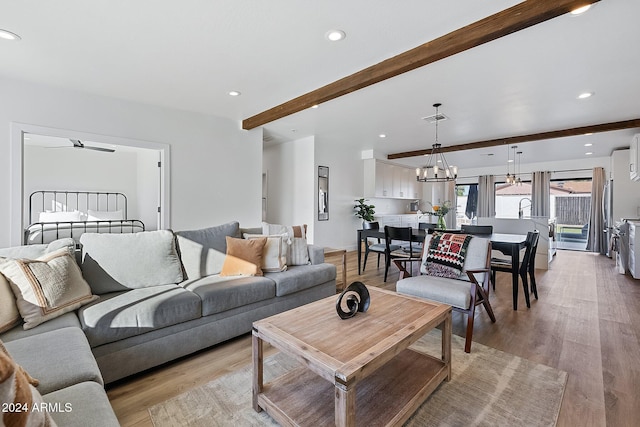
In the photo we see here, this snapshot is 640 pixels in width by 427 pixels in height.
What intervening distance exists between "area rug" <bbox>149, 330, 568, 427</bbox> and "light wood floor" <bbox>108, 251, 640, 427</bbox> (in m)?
0.09

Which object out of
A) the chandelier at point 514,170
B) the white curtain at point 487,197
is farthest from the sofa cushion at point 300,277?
the white curtain at point 487,197

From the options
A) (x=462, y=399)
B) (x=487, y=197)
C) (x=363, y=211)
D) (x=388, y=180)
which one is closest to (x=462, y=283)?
(x=462, y=399)

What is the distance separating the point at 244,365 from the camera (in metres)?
2.16

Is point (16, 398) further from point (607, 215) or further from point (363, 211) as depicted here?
point (607, 215)

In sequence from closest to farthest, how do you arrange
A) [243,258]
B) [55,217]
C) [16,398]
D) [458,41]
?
1. [16,398]
2. [458,41]
3. [243,258]
4. [55,217]

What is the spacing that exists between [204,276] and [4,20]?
2.44 meters

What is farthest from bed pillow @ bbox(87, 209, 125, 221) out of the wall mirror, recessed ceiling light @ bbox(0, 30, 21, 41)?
the wall mirror

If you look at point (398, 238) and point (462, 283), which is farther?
point (398, 238)

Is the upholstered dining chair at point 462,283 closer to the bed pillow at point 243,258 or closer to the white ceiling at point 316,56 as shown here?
the bed pillow at point 243,258

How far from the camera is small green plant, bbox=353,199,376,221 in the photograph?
285 inches

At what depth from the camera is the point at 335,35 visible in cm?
229

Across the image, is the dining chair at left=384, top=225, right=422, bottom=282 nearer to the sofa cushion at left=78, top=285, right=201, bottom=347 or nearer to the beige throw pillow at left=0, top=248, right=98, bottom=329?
the sofa cushion at left=78, top=285, right=201, bottom=347

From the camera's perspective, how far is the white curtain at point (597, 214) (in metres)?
7.08

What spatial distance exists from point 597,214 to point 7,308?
1028 cm
